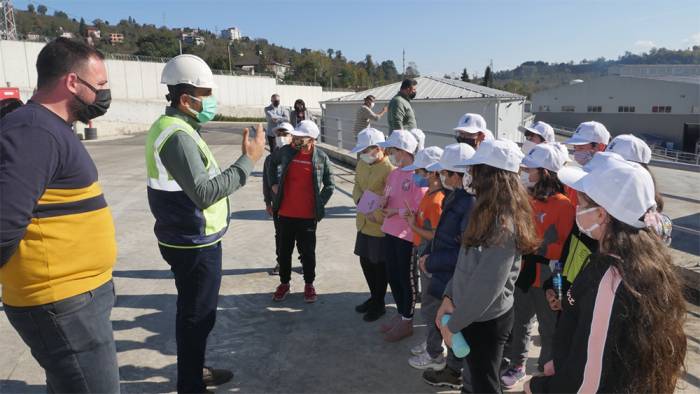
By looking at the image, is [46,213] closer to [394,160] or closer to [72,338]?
[72,338]

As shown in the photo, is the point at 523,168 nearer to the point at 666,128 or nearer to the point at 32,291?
the point at 32,291

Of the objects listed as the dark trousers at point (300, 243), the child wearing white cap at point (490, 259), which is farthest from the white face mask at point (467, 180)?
the dark trousers at point (300, 243)

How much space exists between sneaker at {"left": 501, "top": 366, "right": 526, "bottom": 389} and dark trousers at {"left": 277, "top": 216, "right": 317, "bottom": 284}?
6.94 ft

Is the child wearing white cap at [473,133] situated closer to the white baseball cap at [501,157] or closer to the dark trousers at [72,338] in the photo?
the white baseball cap at [501,157]

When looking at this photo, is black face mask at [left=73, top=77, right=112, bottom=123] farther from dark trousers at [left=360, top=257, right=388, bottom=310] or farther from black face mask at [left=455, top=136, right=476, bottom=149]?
black face mask at [left=455, top=136, right=476, bottom=149]

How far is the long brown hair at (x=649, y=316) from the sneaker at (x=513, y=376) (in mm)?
1670

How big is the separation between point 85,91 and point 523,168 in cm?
282

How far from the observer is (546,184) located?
318 centimetres

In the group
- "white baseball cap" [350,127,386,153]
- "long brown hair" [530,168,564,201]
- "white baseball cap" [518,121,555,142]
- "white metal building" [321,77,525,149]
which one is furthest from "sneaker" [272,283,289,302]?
"white metal building" [321,77,525,149]

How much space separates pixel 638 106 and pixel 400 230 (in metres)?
57.5

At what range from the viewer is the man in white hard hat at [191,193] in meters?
2.62

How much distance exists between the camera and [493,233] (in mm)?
2266

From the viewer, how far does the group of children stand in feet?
5.30

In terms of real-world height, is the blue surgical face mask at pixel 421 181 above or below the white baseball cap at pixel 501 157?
below
